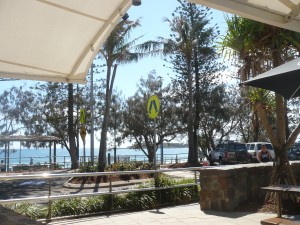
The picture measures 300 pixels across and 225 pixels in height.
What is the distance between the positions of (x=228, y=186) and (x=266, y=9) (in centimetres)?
379

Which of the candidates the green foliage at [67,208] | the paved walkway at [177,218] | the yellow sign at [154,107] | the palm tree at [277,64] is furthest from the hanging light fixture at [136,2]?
the green foliage at [67,208]

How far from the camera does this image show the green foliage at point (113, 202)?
8.09 meters

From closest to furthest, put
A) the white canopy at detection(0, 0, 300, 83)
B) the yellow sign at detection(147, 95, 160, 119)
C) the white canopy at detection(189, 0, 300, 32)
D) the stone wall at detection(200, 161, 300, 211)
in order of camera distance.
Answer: the white canopy at detection(189, 0, 300, 32)
the white canopy at detection(0, 0, 300, 83)
the stone wall at detection(200, 161, 300, 211)
the yellow sign at detection(147, 95, 160, 119)

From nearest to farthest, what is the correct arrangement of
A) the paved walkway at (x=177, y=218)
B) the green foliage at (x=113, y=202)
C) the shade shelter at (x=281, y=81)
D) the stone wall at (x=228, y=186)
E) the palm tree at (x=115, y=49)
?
the shade shelter at (x=281, y=81) → the paved walkway at (x=177, y=218) → the stone wall at (x=228, y=186) → the green foliage at (x=113, y=202) → the palm tree at (x=115, y=49)

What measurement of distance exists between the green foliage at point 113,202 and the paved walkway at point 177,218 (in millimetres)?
673

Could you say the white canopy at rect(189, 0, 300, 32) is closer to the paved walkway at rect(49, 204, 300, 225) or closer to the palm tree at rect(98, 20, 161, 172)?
the paved walkway at rect(49, 204, 300, 225)

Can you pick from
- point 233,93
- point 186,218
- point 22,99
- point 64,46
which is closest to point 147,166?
point 186,218

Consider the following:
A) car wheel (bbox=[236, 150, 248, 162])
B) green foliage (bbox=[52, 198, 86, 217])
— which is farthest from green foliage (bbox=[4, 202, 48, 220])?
car wheel (bbox=[236, 150, 248, 162])

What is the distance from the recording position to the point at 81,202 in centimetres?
865

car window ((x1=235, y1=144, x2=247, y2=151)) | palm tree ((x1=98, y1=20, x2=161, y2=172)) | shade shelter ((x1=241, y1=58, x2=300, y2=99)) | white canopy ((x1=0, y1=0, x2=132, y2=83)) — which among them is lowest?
car window ((x1=235, y1=144, x2=247, y2=151))

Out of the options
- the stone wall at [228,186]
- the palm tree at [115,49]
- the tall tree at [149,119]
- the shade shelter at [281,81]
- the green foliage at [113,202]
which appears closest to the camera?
the shade shelter at [281,81]

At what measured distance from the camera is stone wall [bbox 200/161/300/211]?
7793 mm

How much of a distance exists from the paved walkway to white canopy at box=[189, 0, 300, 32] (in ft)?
11.0

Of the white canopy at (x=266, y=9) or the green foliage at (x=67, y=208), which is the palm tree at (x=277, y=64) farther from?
the green foliage at (x=67, y=208)
